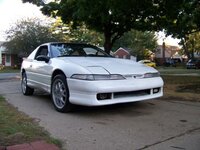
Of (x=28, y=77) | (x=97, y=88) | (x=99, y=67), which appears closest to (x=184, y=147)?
(x=97, y=88)

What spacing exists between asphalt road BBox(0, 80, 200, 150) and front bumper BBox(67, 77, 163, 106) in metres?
0.29

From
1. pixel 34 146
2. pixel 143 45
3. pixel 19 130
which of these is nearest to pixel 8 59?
pixel 143 45

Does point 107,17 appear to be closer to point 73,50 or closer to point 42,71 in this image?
point 73,50

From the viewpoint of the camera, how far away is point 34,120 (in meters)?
5.84

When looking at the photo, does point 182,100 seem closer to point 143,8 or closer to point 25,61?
point 25,61

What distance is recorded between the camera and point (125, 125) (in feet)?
18.1

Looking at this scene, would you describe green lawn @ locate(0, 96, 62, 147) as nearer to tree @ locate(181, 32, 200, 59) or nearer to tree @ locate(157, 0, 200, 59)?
tree @ locate(157, 0, 200, 59)

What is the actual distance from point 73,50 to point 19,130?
317 centimetres

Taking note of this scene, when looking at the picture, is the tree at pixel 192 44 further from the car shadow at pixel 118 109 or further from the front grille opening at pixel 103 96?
the front grille opening at pixel 103 96

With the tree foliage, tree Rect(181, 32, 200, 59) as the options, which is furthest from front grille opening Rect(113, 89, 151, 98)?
tree Rect(181, 32, 200, 59)

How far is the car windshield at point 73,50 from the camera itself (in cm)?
758

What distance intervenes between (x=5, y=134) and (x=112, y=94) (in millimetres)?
2098

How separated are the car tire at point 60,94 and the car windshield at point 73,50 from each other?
2.68ft

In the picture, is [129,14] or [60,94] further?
[129,14]
